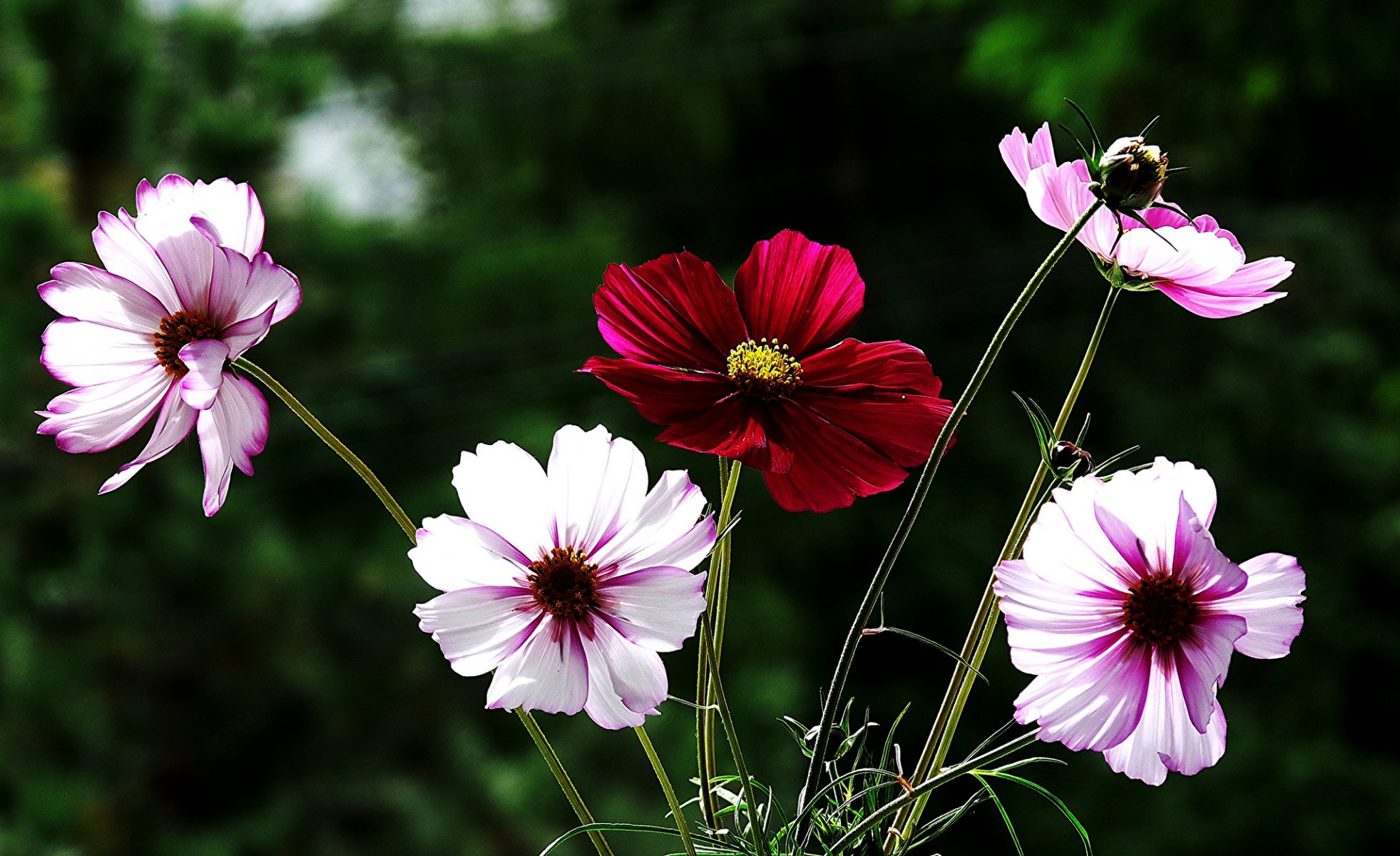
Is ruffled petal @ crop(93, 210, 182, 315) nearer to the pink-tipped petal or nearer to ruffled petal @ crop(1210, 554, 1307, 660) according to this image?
the pink-tipped petal

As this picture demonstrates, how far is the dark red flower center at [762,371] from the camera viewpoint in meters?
0.24

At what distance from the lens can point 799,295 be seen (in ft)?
0.87

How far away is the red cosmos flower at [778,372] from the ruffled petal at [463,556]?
3 cm

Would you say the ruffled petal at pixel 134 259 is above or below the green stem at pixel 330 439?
above

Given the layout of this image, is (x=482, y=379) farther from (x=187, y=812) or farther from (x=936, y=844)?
(x=936, y=844)

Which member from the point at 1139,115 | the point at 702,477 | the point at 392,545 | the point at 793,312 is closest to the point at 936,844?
the point at 702,477

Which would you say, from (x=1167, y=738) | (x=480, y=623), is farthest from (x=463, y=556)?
(x=1167, y=738)

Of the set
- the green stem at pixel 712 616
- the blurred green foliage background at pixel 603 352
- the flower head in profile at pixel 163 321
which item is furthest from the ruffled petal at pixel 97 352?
the blurred green foliage background at pixel 603 352

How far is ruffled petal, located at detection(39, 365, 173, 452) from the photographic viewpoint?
217mm

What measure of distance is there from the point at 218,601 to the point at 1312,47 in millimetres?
1777

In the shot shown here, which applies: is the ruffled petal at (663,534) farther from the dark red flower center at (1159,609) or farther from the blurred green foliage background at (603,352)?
the blurred green foliage background at (603,352)

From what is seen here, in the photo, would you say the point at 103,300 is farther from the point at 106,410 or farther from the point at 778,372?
the point at 778,372

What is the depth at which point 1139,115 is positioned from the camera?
2.42m

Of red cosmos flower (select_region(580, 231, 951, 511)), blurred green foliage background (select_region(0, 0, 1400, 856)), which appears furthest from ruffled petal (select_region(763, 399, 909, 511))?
blurred green foliage background (select_region(0, 0, 1400, 856))
